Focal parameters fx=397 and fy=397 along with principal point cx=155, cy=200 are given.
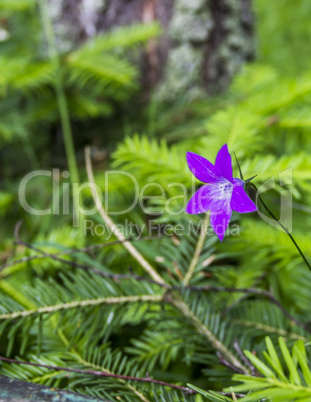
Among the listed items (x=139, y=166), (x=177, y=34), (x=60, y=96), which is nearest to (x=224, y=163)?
(x=139, y=166)

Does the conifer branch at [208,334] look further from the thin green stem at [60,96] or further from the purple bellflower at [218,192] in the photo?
the thin green stem at [60,96]

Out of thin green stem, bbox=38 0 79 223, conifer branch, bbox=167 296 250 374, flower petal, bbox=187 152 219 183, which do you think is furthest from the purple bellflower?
thin green stem, bbox=38 0 79 223

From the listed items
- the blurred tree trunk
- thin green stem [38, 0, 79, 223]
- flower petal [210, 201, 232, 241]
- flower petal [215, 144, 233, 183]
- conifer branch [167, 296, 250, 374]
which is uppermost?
the blurred tree trunk

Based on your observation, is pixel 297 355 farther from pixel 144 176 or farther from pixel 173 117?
pixel 173 117

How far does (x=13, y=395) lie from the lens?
500mm

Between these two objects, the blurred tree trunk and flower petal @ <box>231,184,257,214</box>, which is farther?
the blurred tree trunk

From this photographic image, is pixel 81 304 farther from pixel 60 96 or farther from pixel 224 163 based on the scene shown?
pixel 60 96

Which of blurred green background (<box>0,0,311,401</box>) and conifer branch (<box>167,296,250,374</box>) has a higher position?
blurred green background (<box>0,0,311,401</box>)

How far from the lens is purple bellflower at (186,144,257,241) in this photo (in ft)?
1.79

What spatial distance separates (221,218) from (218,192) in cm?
5

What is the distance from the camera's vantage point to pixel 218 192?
23.6 inches

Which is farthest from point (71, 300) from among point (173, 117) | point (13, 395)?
point (173, 117)

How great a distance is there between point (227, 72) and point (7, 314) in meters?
1.46

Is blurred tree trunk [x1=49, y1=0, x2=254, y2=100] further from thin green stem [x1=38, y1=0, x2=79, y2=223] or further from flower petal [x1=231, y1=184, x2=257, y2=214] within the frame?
flower petal [x1=231, y1=184, x2=257, y2=214]
